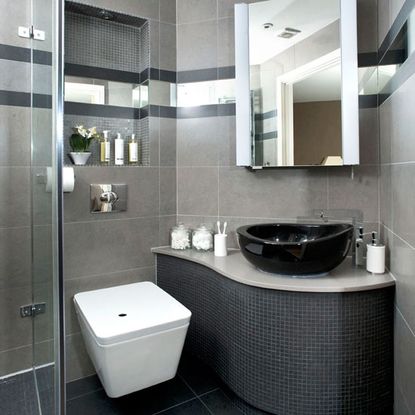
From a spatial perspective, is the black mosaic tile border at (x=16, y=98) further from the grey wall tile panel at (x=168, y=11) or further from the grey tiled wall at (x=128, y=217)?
the grey wall tile panel at (x=168, y=11)

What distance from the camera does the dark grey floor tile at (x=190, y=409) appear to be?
1.70 metres

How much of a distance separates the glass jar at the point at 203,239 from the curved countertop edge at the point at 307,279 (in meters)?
0.21

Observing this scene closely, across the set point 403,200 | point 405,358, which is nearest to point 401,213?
point 403,200

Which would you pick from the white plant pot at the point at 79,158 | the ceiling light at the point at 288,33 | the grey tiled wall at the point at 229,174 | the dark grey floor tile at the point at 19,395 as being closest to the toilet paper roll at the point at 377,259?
the grey tiled wall at the point at 229,174

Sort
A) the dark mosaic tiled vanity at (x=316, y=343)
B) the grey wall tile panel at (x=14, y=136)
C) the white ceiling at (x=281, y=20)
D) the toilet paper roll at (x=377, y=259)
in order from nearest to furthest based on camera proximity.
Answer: the dark mosaic tiled vanity at (x=316, y=343) < the toilet paper roll at (x=377, y=259) < the grey wall tile panel at (x=14, y=136) < the white ceiling at (x=281, y=20)

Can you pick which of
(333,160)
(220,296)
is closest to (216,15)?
(333,160)

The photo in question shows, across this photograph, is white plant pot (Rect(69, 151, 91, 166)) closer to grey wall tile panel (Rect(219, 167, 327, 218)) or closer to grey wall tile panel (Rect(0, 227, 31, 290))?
grey wall tile panel (Rect(0, 227, 31, 290))

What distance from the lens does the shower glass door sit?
1046mm

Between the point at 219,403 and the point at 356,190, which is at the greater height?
the point at 356,190

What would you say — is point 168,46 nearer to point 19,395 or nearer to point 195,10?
point 195,10

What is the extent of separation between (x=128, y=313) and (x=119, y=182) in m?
0.83

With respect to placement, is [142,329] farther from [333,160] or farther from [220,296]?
[333,160]

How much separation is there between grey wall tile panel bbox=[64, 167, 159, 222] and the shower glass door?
251 mm

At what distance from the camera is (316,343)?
5.06 ft
